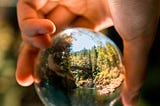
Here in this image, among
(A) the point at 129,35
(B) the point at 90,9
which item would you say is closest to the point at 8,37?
(B) the point at 90,9

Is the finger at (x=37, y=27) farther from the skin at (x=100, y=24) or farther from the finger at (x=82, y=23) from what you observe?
the finger at (x=82, y=23)

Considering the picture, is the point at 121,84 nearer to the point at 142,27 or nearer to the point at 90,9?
the point at 142,27

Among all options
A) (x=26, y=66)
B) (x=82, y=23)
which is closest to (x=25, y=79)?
(x=26, y=66)

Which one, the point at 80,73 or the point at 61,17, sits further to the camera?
the point at 61,17

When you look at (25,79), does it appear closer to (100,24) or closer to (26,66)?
(26,66)

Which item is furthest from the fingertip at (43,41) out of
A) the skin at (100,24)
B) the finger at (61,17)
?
the finger at (61,17)

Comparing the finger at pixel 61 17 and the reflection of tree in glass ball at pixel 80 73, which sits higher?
the reflection of tree in glass ball at pixel 80 73
